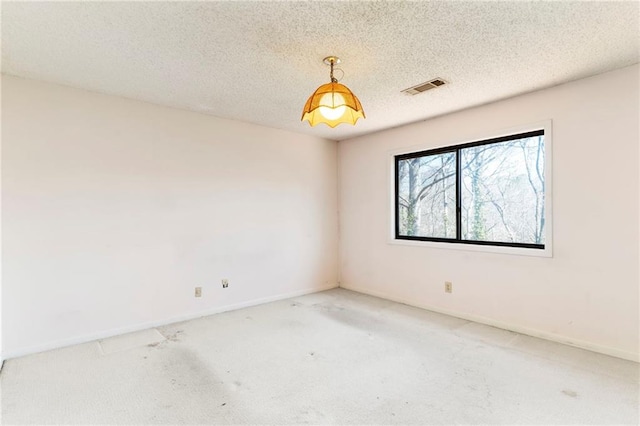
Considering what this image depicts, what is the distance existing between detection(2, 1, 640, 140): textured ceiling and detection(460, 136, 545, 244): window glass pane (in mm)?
640

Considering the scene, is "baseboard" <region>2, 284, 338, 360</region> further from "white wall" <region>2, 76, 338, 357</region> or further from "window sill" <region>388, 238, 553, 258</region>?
"window sill" <region>388, 238, 553, 258</region>

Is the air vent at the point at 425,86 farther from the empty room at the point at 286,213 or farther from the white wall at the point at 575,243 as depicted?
the white wall at the point at 575,243

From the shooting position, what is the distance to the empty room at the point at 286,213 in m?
2.09

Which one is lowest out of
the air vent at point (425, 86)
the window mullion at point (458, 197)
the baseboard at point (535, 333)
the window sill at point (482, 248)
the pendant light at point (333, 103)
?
the baseboard at point (535, 333)

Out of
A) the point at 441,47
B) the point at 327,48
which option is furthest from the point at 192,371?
the point at 441,47

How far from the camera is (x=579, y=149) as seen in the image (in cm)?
296

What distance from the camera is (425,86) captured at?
3.11 meters

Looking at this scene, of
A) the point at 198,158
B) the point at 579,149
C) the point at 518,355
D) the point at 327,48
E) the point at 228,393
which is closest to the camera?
the point at 228,393

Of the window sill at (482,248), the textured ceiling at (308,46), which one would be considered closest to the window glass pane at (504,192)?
the window sill at (482,248)

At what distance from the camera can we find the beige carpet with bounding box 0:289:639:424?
1.99 m

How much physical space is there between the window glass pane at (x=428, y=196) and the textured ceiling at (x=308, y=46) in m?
1.02

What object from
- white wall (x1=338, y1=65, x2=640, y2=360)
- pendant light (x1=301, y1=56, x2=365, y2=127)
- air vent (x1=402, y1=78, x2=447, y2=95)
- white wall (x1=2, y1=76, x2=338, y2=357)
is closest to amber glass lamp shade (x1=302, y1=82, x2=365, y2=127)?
pendant light (x1=301, y1=56, x2=365, y2=127)

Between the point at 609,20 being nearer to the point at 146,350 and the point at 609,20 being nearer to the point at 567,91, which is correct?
the point at 567,91

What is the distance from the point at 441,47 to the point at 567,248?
2133mm
